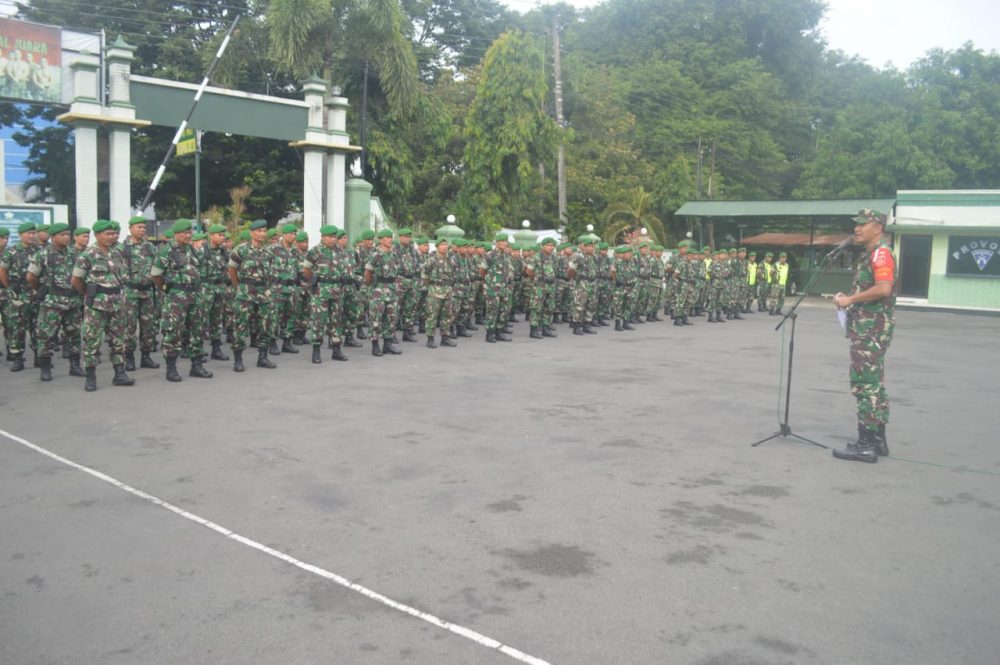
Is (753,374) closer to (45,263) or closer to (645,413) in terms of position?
(645,413)

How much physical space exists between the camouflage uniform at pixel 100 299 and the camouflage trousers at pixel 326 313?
274 cm

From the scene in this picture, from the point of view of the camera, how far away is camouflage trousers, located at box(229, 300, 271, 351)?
34.4 ft

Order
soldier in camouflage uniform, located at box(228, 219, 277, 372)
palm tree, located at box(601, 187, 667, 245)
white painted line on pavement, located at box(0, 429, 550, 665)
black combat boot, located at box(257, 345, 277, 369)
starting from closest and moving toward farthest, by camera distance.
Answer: white painted line on pavement, located at box(0, 429, 550, 665) → soldier in camouflage uniform, located at box(228, 219, 277, 372) → black combat boot, located at box(257, 345, 277, 369) → palm tree, located at box(601, 187, 667, 245)

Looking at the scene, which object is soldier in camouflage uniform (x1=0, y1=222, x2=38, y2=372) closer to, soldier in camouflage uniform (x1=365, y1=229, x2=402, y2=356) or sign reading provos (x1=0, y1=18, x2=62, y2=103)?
soldier in camouflage uniform (x1=365, y1=229, x2=402, y2=356)

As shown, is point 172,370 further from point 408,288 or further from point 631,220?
point 631,220

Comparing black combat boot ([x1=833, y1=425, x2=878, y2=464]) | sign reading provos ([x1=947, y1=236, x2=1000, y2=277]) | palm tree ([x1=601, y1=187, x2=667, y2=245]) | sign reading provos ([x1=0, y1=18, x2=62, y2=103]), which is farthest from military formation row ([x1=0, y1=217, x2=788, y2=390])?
sign reading provos ([x1=947, y1=236, x2=1000, y2=277])

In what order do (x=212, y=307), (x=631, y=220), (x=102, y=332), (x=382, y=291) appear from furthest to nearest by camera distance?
(x=631, y=220), (x=382, y=291), (x=212, y=307), (x=102, y=332)

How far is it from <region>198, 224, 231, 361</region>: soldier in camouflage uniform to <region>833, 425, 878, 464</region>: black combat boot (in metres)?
7.34

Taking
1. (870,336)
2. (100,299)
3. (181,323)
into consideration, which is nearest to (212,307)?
(181,323)

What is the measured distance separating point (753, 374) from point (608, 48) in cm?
3965

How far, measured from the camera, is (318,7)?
21.2 meters

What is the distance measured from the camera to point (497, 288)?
14.4 metres

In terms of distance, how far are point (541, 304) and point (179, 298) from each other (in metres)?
7.31

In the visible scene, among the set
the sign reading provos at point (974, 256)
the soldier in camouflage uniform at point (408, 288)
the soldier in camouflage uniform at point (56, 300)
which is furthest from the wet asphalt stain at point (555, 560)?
the sign reading provos at point (974, 256)
